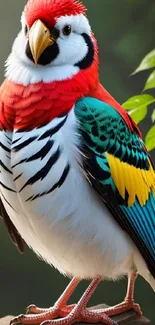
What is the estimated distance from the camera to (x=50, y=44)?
68 cm

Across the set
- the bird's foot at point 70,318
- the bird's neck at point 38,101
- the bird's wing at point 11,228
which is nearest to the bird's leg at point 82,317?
the bird's foot at point 70,318

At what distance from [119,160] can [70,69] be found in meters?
0.12

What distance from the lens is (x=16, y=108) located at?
2.27 ft

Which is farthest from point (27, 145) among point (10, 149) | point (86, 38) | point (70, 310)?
point (70, 310)

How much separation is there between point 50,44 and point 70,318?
329mm

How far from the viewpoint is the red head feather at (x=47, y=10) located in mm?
675

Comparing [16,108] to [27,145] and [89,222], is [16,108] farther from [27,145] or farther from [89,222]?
[89,222]

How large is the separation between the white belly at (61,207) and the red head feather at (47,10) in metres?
0.11

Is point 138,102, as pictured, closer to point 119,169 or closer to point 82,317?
point 119,169

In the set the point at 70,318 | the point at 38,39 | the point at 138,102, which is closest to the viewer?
the point at 38,39

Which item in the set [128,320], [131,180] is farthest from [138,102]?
[128,320]

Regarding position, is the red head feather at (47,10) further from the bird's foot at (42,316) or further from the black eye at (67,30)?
the bird's foot at (42,316)

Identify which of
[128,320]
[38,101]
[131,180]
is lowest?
[128,320]

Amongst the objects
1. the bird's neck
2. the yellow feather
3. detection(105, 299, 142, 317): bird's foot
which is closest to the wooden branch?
detection(105, 299, 142, 317): bird's foot
